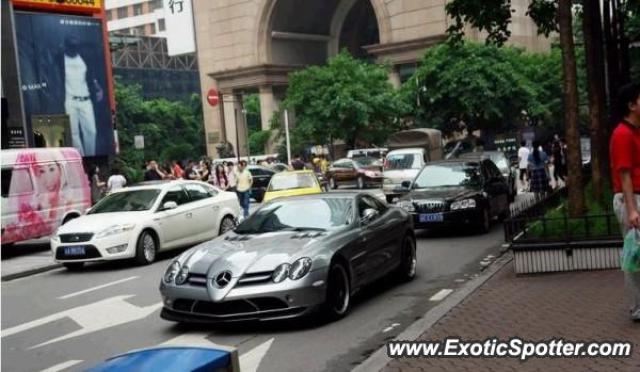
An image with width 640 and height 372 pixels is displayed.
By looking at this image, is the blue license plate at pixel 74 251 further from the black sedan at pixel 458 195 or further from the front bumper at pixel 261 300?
the front bumper at pixel 261 300

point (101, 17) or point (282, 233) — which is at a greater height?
point (101, 17)

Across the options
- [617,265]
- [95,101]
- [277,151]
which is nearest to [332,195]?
[617,265]

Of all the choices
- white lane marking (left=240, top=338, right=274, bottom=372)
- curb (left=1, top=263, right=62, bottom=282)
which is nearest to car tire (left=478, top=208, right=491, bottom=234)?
curb (left=1, top=263, right=62, bottom=282)

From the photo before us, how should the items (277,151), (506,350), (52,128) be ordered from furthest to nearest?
1. (277,151)
2. (52,128)
3. (506,350)

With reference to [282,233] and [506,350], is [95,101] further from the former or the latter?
[506,350]

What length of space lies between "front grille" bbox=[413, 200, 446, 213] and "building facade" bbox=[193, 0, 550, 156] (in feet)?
144

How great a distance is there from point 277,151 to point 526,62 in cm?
2014

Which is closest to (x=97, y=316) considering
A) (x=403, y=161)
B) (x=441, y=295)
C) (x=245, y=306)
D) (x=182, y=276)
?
(x=182, y=276)

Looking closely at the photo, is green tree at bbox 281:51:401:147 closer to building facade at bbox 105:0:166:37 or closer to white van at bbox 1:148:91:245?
white van at bbox 1:148:91:245

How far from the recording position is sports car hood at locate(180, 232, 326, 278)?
8.04 meters

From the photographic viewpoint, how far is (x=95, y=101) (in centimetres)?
3691

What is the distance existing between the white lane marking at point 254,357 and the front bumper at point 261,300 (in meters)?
0.34

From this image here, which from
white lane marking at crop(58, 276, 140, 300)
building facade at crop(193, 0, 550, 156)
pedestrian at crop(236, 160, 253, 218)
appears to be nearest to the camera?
white lane marking at crop(58, 276, 140, 300)

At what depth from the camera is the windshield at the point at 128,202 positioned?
14.6 meters
